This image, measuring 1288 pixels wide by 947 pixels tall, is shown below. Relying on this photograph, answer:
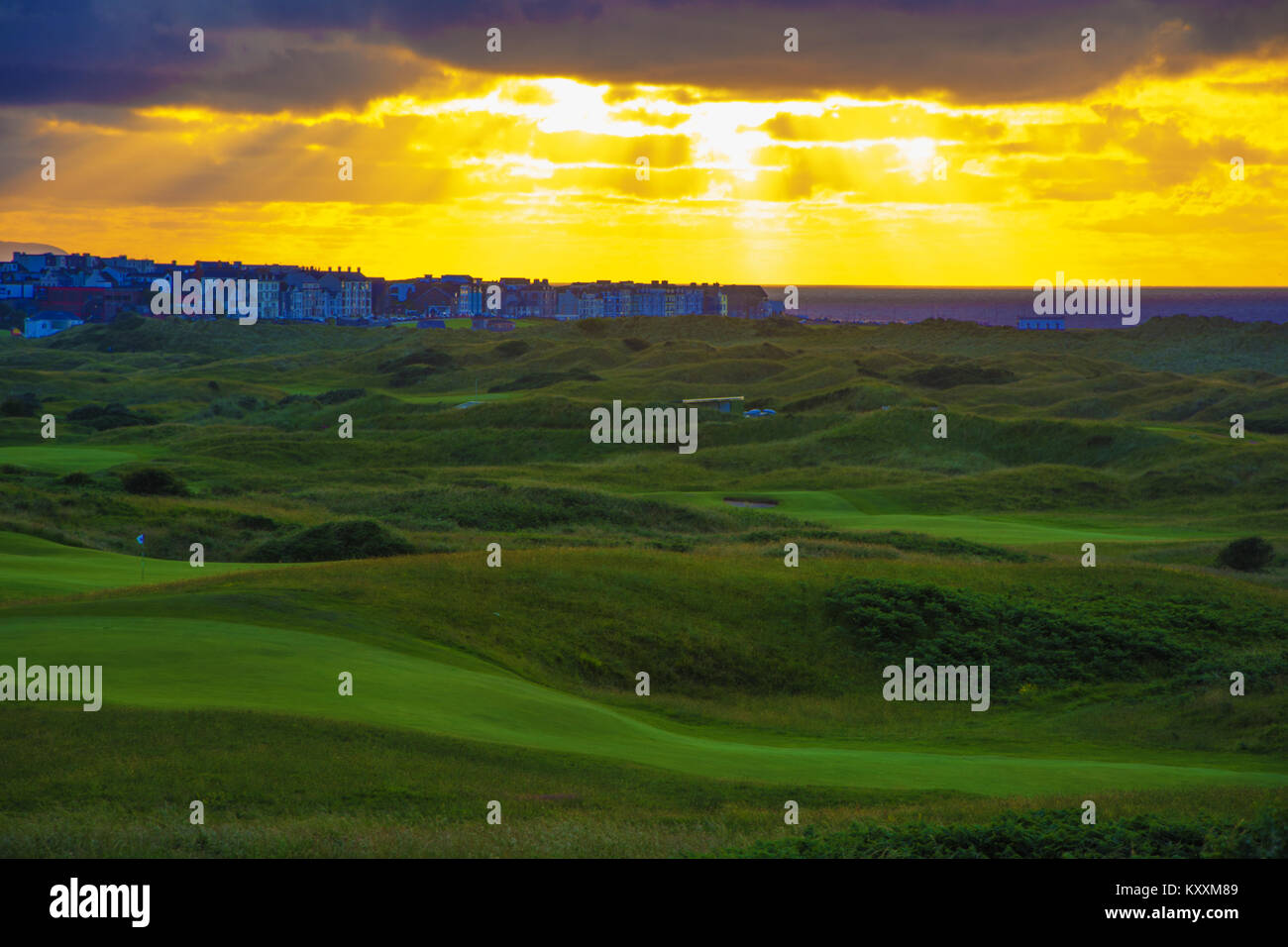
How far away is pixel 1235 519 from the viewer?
6794 cm

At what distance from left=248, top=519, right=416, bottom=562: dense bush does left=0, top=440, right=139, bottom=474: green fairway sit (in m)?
32.9

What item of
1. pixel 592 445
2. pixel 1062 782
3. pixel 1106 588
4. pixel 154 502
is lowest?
pixel 1062 782

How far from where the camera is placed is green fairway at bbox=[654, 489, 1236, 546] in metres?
59.7

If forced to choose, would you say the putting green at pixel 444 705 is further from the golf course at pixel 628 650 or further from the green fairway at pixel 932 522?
the green fairway at pixel 932 522

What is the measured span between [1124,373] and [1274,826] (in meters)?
144

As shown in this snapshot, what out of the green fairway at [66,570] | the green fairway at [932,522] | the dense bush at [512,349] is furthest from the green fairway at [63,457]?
the dense bush at [512,349]

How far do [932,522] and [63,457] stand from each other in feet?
180

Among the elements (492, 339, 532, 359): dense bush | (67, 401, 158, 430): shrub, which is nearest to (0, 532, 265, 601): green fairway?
(67, 401, 158, 430): shrub

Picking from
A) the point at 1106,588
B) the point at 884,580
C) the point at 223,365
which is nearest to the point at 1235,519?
the point at 1106,588

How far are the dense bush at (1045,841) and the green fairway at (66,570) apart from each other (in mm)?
23724

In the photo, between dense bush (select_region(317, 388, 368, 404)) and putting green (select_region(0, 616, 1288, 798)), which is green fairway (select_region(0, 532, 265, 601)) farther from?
dense bush (select_region(317, 388, 368, 404))

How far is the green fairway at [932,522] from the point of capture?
5969 cm

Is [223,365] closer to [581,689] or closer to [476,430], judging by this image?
[476,430]
